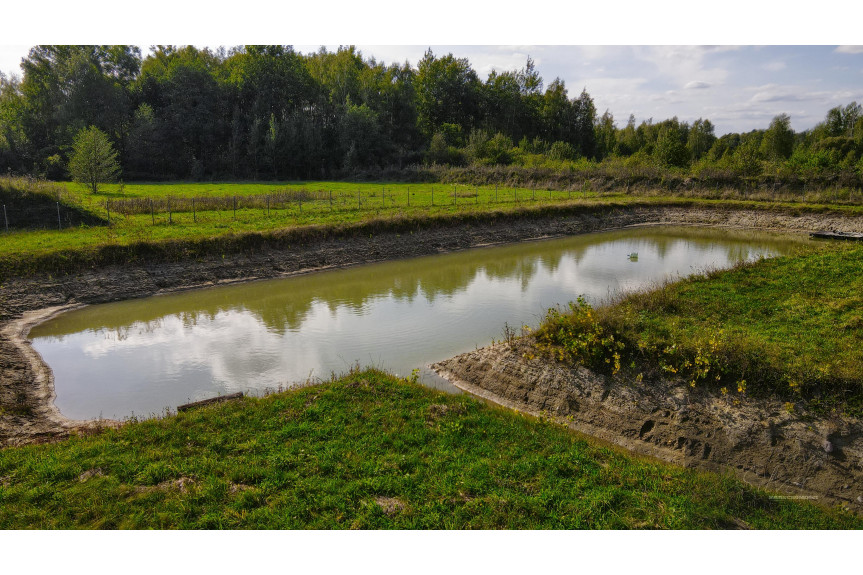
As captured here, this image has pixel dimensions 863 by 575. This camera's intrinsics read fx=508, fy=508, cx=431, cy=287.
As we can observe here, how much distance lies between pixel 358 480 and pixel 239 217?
26580 mm

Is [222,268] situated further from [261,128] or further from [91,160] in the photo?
[261,128]

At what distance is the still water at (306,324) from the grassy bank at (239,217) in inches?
120

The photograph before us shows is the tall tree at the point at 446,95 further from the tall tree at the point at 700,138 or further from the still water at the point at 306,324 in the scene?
the still water at the point at 306,324

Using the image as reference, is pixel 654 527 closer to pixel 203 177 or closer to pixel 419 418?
pixel 419 418

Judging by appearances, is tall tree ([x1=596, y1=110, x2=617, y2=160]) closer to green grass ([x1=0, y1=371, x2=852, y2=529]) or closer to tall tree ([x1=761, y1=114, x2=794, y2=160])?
tall tree ([x1=761, y1=114, x2=794, y2=160])

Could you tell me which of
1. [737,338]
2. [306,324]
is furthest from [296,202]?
[737,338]

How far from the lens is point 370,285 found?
24078 mm

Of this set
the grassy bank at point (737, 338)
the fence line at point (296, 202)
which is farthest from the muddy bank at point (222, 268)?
the grassy bank at point (737, 338)

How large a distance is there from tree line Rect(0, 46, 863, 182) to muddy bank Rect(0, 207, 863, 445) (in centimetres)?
1261

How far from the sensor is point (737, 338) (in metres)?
12.0

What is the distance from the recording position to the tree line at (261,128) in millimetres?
60812

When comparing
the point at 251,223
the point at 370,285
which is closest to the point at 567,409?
the point at 370,285

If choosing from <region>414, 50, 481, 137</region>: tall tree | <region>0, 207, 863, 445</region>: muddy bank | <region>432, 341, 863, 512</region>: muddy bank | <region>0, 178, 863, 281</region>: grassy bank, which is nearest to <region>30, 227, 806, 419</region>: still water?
<region>0, 207, 863, 445</region>: muddy bank
